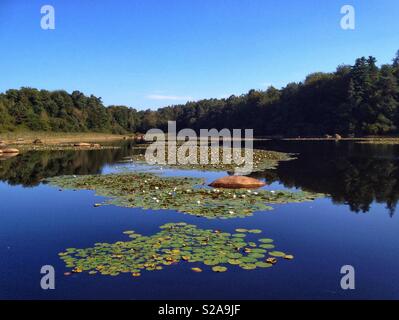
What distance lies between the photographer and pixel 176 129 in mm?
142000

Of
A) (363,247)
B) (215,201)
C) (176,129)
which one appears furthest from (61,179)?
(176,129)

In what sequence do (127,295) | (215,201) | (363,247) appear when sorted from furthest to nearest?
1. (215,201)
2. (363,247)
3. (127,295)

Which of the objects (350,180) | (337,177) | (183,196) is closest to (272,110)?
(337,177)

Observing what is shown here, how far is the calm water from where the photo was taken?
7.06m

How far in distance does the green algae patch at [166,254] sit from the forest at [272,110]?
7235 cm

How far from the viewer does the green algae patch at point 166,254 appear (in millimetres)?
8016

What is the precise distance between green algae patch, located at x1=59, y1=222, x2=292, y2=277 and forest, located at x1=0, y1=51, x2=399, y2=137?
237 feet

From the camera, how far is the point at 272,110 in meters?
105

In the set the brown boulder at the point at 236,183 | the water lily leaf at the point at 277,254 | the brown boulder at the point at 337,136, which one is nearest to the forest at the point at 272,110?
the brown boulder at the point at 337,136

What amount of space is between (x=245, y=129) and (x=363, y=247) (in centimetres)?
10384

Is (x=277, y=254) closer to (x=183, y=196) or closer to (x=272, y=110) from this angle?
(x=183, y=196)

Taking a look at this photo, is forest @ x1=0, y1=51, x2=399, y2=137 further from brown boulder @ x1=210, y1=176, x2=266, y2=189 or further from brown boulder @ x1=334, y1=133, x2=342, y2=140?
brown boulder @ x1=210, y1=176, x2=266, y2=189

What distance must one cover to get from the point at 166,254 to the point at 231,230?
8.23 feet
